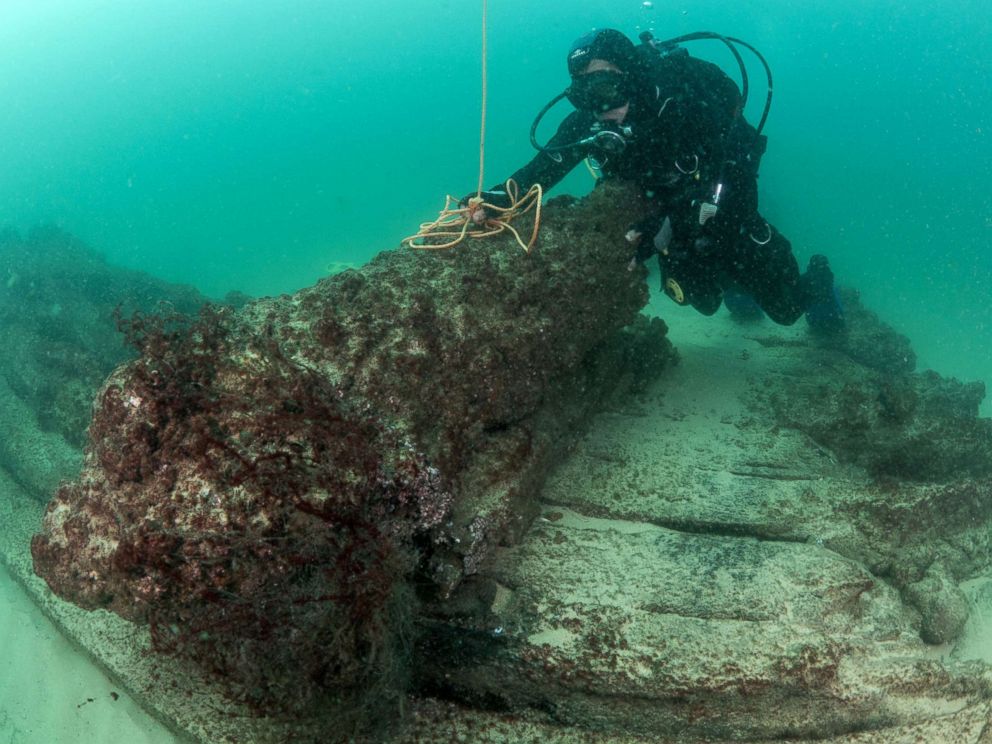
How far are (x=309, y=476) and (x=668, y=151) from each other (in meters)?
4.70

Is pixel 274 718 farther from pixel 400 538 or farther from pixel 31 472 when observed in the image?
pixel 31 472

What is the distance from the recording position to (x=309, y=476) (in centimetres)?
256

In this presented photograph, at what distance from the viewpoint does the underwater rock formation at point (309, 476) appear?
246cm

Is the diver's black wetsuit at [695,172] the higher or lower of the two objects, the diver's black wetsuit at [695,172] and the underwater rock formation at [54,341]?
the higher

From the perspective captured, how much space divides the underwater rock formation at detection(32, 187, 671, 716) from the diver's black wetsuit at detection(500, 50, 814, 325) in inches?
96.6

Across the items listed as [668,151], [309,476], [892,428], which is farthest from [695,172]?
[309,476]

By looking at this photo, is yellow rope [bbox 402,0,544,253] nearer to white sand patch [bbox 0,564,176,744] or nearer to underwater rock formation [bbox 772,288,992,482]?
underwater rock formation [bbox 772,288,992,482]

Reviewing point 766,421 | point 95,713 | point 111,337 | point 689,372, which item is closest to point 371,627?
point 95,713

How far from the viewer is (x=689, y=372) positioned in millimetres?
6305

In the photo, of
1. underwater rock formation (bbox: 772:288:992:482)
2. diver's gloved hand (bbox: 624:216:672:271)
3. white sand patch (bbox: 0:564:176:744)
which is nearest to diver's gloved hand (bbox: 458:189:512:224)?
diver's gloved hand (bbox: 624:216:672:271)

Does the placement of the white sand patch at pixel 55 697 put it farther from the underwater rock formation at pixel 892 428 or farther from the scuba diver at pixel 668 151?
the underwater rock formation at pixel 892 428

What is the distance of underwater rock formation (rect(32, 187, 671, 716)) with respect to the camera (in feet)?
8.06

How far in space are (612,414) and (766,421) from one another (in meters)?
1.49

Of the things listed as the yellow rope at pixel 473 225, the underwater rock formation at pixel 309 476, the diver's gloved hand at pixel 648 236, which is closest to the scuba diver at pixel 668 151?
the diver's gloved hand at pixel 648 236
